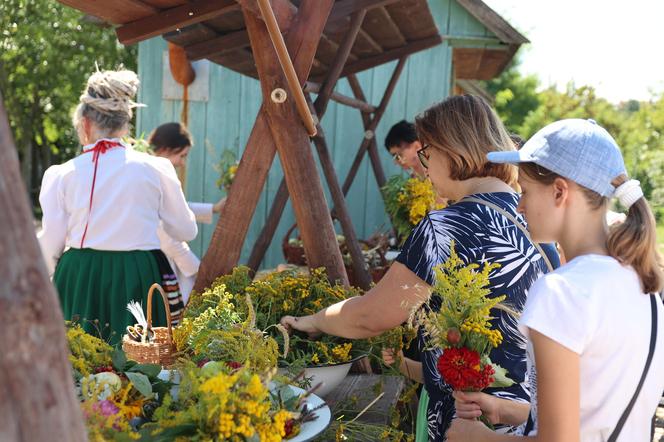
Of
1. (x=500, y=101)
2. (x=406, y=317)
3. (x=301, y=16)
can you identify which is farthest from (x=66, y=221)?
(x=500, y=101)

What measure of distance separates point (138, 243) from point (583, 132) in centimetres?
233

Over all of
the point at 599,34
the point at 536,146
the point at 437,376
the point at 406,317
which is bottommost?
the point at 437,376

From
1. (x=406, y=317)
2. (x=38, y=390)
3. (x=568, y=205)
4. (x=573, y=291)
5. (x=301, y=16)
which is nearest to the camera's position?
(x=38, y=390)

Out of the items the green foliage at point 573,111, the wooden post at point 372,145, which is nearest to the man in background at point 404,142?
the wooden post at point 372,145

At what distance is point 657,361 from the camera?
1.45m

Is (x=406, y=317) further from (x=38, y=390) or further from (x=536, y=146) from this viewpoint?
(x=38, y=390)

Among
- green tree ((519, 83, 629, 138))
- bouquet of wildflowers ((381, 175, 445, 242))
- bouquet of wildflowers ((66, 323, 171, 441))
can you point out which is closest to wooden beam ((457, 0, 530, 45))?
bouquet of wildflowers ((381, 175, 445, 242))

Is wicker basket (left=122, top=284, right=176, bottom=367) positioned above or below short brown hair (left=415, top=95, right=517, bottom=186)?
below

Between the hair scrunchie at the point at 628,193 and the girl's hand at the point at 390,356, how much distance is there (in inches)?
44.3

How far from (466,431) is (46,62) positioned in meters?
15.5

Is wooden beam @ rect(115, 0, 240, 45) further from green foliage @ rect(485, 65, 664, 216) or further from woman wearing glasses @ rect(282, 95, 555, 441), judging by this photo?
green foliage @ rect(485, 65, 664, 216)

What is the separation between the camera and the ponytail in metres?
1.46

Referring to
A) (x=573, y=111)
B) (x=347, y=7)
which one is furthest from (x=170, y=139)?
(x=573, y=111)

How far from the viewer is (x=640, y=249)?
146 centimetres
